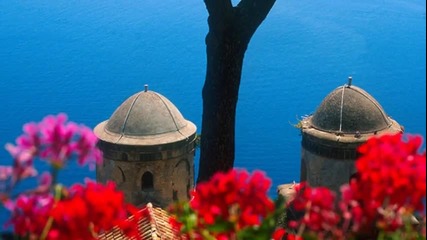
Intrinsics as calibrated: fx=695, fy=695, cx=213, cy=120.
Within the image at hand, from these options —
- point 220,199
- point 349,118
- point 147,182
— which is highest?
point 220,199

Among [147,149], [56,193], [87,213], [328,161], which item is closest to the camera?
[87,213]

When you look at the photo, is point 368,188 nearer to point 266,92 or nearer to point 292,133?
point 292,133

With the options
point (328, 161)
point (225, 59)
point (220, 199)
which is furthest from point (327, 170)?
point (220, 199)

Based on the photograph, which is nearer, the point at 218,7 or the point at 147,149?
the point at 218,7

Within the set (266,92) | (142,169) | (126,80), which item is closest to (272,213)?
(142,169)

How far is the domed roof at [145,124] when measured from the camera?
8.34 m

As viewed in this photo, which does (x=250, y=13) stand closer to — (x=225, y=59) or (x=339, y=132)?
(x=225, y=59)

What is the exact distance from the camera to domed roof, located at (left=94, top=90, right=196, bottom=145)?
834 centimetres

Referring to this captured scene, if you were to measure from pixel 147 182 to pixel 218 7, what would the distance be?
4104mm

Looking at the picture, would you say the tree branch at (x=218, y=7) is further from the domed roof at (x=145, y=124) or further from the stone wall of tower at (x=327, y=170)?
the stone wall of tower at (x=327, y=170)

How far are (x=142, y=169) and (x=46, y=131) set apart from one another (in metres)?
6.81

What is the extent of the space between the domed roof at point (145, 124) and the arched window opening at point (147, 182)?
448 mm

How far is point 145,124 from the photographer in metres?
8.41

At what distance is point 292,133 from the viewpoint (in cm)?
2017
